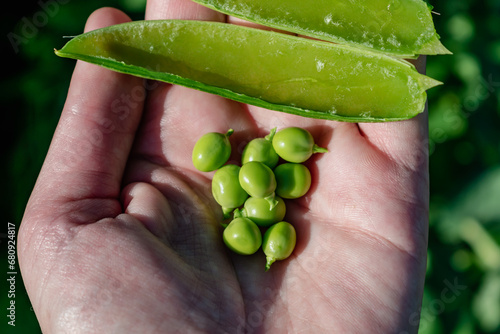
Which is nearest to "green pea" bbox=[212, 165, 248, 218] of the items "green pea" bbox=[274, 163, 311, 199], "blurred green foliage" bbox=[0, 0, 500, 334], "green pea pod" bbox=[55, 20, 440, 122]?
"green pea" bbox=[274, 163, 311, 199]

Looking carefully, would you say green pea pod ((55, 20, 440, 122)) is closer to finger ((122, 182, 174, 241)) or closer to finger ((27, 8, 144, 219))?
finger ((27, 8, 144, 219))

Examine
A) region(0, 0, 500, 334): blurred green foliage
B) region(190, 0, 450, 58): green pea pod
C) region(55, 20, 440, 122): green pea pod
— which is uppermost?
region(190, 0, 450, 58): green pea pod

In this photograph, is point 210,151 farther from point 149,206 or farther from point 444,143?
point 444,143

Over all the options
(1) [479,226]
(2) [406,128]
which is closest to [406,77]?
(2) [406,128]

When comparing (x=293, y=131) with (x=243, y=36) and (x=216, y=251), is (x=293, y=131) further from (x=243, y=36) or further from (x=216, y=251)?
(x=216, y=251)

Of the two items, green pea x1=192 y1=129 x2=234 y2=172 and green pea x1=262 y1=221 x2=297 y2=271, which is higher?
green pea x1=192 y1=129 x2=234 y2=172
